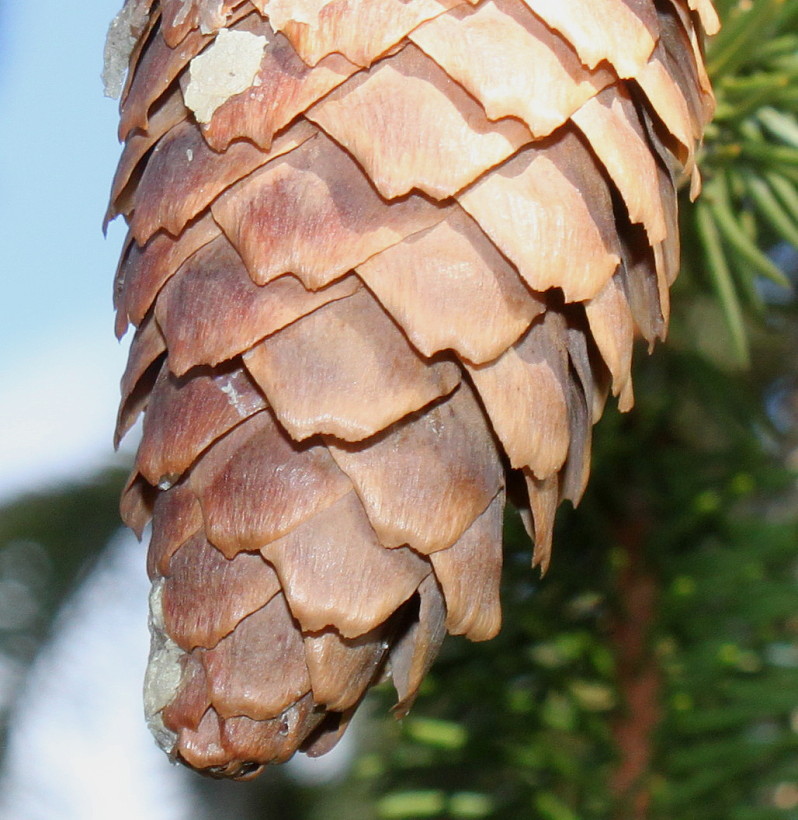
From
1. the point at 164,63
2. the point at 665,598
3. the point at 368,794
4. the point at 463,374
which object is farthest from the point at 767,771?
the point at 164,63

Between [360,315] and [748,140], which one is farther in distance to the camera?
[748,140]

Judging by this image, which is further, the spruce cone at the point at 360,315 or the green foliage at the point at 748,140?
the green foliage at the point at 748,140

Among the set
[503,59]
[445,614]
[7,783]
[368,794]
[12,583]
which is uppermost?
[503,59]

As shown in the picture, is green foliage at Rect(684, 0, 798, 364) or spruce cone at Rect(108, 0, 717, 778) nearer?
spruce cone at Rect(108, 0, 717, 778)

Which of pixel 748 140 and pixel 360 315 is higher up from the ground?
pixel 360 315

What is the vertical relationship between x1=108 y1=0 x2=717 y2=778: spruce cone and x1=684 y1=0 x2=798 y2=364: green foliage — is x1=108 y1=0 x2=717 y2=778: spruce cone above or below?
above

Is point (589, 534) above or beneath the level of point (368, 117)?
beneath

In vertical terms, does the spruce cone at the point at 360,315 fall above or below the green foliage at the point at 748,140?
above

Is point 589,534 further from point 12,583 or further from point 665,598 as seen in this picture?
point 12,583
